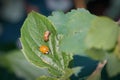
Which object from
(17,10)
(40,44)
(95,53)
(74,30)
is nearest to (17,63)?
(17,10)

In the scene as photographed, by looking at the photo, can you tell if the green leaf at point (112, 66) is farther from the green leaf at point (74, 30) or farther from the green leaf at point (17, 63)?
the green leaf at point (17, 63)

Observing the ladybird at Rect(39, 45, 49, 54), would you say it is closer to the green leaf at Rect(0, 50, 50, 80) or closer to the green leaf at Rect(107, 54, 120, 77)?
the green leaf at Rect(107, 54, 120, 77)

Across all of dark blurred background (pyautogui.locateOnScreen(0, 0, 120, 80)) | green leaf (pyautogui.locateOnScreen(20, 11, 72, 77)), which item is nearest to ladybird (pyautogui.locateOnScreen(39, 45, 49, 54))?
green leaf (pyautogui.locateOnScreen(20, 11, 72, 77))

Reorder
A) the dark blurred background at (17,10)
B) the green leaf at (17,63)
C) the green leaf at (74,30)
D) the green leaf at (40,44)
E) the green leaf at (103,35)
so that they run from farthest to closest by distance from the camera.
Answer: the dark blurred background at (17,10), the green leaf at (17,63), the green leaf at (40,44), the green leaf at (74,30), the green leaf at (103,35)

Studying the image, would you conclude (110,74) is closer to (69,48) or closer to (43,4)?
(69,48)

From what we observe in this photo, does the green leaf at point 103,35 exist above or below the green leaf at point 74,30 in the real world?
below

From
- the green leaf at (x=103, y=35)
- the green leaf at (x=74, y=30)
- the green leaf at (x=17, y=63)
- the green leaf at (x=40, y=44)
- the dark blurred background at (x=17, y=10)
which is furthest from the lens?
the dark blurred background at (x=17, y=10)

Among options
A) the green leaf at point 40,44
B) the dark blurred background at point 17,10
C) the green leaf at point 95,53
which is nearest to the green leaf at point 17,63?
the dark blurred background at point 17,10
